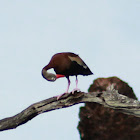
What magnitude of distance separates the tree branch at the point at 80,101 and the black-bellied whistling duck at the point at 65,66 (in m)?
0.24

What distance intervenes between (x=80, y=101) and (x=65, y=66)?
2.22 ft

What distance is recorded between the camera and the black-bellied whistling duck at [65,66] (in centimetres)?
613

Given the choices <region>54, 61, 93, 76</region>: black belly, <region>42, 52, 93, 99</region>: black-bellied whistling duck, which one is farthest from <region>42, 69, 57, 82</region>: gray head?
<region>54, 61, 93, 76</region>: black belly

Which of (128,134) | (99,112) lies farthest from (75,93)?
(128,134)

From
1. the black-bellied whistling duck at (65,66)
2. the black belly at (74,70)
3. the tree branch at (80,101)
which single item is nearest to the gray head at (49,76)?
the black-bellied whistling duck at (65,66)

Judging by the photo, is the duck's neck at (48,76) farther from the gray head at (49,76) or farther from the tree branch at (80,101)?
the tree branch at (80,101)

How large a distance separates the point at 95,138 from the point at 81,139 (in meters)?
0.35

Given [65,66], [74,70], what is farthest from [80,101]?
[65,66]

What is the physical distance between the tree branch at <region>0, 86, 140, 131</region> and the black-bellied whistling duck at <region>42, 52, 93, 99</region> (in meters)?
0.24

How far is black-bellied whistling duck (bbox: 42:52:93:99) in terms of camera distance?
20.1 feet

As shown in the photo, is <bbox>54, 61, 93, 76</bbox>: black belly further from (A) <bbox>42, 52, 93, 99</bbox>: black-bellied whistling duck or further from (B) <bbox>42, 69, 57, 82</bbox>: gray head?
(B) <bbox>42, 69, 57, 82</bbox>: gray head

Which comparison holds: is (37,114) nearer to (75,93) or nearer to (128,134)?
(75,93)

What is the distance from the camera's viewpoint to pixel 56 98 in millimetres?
6281

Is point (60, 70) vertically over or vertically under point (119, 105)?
over
